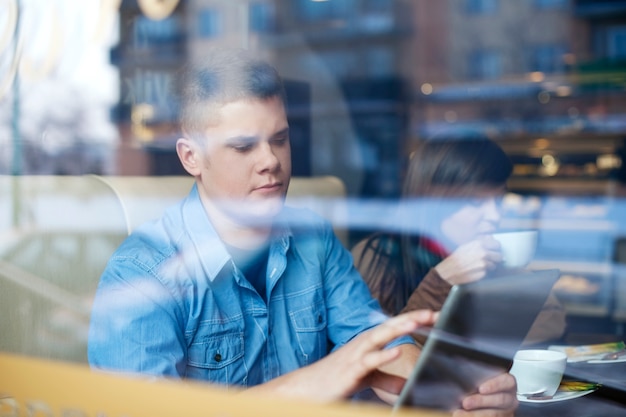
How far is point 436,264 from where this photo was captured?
1.66 meters

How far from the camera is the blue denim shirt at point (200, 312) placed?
3.67ft

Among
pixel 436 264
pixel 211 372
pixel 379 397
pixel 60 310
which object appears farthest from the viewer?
pixel 436 264

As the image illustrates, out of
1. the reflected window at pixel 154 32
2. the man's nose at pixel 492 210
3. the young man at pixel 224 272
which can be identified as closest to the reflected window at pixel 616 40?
the man's nose at pixel 492 210

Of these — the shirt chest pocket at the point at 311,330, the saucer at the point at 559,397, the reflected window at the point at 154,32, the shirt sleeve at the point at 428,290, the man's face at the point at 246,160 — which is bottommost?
the saucer at the point at 559,397

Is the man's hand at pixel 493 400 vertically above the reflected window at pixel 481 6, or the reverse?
the reflected window at pixel 481 6

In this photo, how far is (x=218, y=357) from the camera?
3.83 ft

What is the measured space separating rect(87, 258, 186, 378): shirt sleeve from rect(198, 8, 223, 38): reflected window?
69 centimetres

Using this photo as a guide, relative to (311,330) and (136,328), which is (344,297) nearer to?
(311,330)

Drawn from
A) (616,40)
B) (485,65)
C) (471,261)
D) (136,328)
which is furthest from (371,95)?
(136,328)

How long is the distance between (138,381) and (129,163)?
2.62 ft

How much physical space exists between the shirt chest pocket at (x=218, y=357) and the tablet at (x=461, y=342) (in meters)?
0.29

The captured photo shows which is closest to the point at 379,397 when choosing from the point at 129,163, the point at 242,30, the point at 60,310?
the point at 60,310

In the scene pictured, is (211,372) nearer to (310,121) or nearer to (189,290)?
(189,290)

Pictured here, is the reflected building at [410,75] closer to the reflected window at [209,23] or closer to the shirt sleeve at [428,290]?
the reflected window at [209,23]
